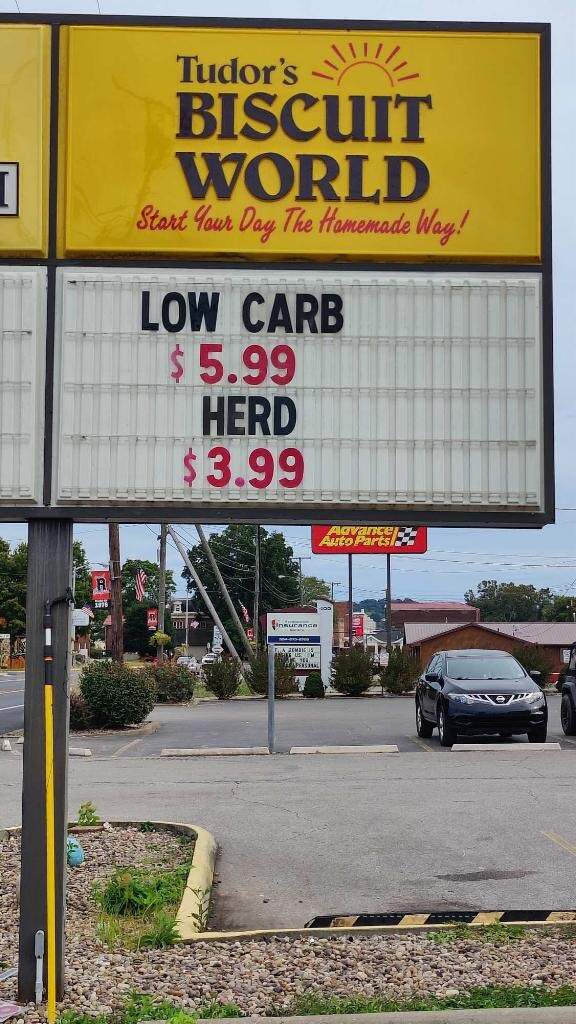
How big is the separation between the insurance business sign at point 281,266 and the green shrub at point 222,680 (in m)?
28.1

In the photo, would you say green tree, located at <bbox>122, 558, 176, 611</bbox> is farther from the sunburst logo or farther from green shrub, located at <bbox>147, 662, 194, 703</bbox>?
the sunburst logo

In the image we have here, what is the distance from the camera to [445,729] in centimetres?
1727

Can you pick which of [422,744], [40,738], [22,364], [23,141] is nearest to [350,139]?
[23,141]

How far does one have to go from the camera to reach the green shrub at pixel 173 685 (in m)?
32.9

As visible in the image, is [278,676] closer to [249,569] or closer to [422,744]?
[422,744]

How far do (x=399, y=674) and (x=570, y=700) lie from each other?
613 inches

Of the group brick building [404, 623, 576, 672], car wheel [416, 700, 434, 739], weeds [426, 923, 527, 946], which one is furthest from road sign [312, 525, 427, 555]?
weeds [426, 923, 527, 946]

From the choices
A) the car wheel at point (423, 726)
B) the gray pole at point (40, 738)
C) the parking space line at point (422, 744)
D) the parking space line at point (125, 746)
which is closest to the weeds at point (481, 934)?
the gray pole at point (40, 738)

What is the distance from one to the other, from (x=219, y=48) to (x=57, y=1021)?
5.26 meters

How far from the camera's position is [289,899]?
26.0ft

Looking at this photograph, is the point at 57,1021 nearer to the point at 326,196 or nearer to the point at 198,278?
the point at 198,278

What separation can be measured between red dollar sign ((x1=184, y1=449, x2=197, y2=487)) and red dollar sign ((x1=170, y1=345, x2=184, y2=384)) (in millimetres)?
428

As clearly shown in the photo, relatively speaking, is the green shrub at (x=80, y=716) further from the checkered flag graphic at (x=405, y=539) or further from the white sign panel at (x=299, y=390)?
the checkered flag graphic at (x=405, y=539)

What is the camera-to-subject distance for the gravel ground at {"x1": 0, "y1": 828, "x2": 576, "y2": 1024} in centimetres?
554
